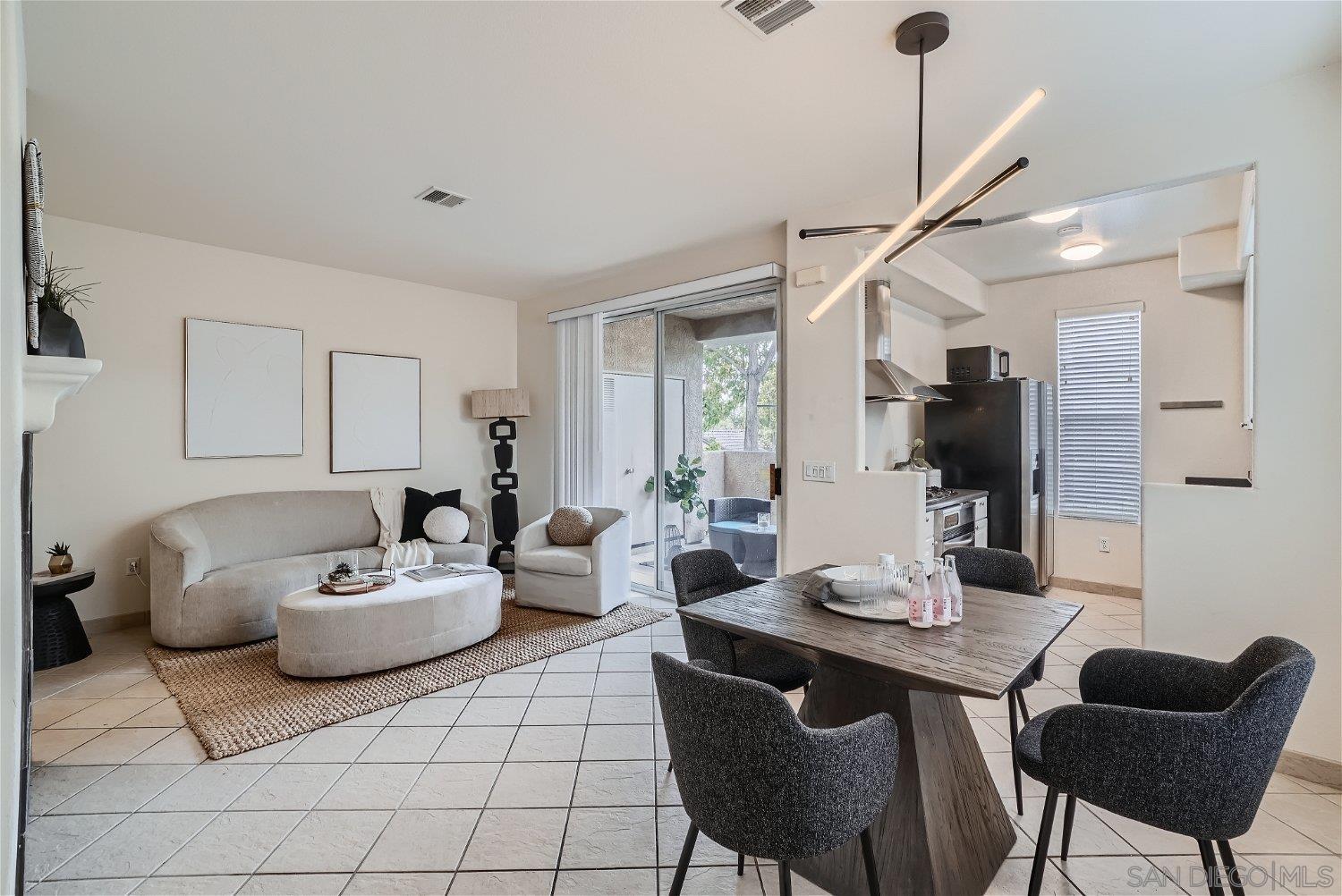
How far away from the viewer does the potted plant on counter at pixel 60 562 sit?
141 inches

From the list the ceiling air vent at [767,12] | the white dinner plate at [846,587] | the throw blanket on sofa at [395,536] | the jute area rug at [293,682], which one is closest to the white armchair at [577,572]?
the jute area rug at [293,682]

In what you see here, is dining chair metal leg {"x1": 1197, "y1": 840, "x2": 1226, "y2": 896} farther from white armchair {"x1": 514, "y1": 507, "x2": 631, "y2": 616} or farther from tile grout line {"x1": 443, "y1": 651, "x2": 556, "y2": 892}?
white armchair {"x1": 514, "y1": 507, "x2": 631, "y2": 616}

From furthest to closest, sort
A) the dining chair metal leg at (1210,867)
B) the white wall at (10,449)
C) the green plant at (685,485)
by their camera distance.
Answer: the green plant at (685,485), the dining chair metal leg at (1210,867), the white wall at (10,449)

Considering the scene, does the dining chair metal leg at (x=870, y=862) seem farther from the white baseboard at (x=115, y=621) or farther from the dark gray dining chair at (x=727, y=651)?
the white baseboard at (x=115, y=621)

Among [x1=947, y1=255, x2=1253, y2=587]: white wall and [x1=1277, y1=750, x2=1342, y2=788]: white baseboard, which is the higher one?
[x1=947, y1=255, x2=1253, y2=587]: white wall

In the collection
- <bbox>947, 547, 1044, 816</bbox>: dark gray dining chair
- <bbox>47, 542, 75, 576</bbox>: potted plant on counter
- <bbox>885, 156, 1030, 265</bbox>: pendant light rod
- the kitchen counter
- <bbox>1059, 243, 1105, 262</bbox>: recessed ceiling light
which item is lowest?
<bbox>47, 542, 75, 576</bbox>: potted plant on counter

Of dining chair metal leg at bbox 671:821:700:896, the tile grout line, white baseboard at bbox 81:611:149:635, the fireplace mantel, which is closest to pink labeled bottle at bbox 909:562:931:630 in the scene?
dining chair metal leg at bbox 671:821:700:896

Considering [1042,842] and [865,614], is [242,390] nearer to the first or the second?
[865,614]

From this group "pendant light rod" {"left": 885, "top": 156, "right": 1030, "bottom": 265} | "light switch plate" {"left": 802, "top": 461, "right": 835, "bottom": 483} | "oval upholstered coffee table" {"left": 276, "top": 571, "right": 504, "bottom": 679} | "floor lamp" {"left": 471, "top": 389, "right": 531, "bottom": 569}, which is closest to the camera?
"pendant light rod" {"left": 885, "top": 156, "right": 1030, "bottom": 265}

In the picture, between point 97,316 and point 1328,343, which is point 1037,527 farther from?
point 97,316

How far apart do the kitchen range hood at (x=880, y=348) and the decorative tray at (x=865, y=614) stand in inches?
92.7

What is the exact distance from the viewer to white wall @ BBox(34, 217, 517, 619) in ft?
12.9

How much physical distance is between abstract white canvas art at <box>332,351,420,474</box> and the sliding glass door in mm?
1728

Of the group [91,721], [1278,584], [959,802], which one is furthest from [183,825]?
[1278,584]
